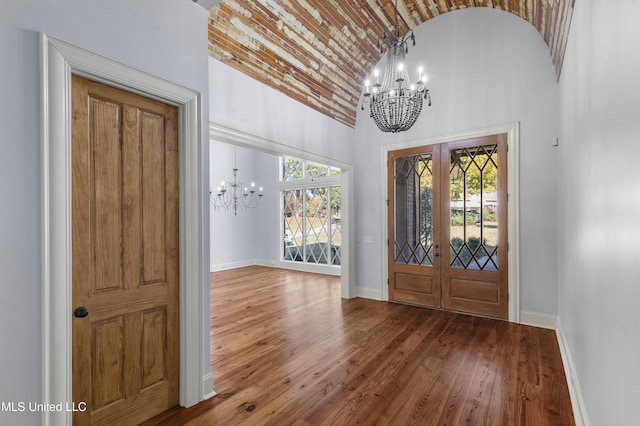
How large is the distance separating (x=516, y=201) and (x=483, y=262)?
934 mm

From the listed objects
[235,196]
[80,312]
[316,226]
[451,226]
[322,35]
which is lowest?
[80,312]

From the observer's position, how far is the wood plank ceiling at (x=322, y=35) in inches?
123

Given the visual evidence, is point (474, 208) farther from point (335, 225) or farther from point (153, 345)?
point (153, 345)

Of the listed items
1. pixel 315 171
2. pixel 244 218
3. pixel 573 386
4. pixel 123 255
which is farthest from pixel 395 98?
pixel 244 218

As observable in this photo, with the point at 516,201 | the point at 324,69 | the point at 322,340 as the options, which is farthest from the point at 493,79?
the point at 322,340

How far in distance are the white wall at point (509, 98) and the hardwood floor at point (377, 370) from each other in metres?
1.00

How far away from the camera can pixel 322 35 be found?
4.01m

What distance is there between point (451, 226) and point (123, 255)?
162 inches

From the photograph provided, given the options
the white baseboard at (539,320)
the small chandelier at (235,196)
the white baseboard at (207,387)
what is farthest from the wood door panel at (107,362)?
the small chandelier at (235,196)

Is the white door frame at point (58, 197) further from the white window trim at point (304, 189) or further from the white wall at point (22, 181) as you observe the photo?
the white window trim at point (304, 189)

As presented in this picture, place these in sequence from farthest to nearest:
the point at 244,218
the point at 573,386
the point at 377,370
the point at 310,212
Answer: the point at 244,218 < the point at 310,212 < the point at 377,370 < the point at 573,386

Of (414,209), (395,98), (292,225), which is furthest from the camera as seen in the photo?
(292,225)

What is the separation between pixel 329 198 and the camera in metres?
7.89

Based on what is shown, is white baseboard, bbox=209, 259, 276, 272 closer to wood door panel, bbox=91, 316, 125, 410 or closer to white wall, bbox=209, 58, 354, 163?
white wall, bbox=209, 58, 354, 163
